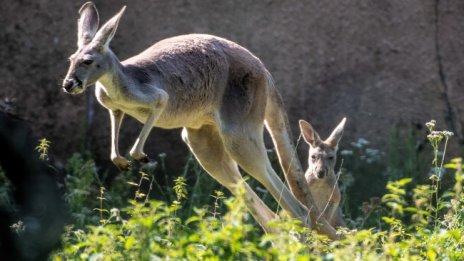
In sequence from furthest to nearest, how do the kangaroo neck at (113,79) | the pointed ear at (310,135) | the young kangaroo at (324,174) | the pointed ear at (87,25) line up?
the pointed ear at (310,135) → the young kangaroo at (324,174) → the pointed ear at (87,25) → the kangaroo neck at (113,79)

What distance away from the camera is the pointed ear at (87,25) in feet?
26.6

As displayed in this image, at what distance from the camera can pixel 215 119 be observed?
28.7ft

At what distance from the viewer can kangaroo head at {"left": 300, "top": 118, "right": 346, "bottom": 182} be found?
→ 10.0 metres

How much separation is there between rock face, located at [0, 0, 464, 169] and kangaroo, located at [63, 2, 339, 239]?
2.15m

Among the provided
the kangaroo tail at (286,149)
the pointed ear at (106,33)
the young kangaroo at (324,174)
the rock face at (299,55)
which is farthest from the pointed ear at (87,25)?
the rock face at (299,55)

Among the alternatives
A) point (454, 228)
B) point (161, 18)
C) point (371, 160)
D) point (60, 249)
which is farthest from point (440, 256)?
point (161, 18)

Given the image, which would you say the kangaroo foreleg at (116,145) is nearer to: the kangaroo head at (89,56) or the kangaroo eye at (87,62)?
the kangaroo head at (89,56)

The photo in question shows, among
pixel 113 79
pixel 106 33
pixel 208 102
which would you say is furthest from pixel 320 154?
pixel 106 33

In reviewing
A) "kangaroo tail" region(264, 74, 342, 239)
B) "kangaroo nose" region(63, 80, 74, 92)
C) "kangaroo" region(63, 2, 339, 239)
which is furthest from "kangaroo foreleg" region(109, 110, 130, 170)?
"kangaroo tail" region(264, 74, 342, 239)

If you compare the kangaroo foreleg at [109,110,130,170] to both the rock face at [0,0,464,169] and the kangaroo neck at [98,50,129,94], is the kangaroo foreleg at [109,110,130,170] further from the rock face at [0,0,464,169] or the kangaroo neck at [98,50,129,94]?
the rock face at [0,0,464,169]

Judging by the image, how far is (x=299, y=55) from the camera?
1140 centimetres

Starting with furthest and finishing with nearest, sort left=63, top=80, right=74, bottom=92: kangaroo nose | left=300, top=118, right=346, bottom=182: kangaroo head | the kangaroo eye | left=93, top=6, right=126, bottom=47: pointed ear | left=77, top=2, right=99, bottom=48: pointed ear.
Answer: left=300, top=118, right=346, bottom=182: kangaroo head
left=77, top=2, right=99, bottom=48: pointed ear
left=93, top=6, right=126, bottom=47: pointed ear
the kangaroo eye
left=63, top=80, right=74, bottom=92: kangaroo nose

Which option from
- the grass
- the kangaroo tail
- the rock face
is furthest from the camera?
the rock face

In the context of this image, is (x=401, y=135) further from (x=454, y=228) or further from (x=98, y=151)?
(x=454, y=228)
